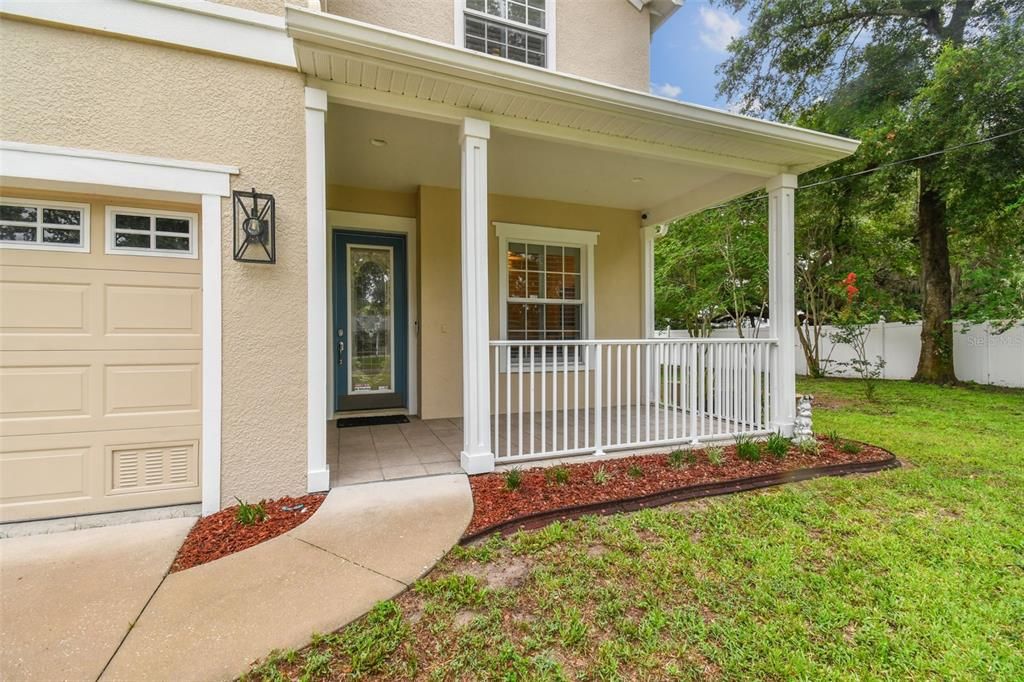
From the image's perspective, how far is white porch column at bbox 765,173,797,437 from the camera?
4.70 m

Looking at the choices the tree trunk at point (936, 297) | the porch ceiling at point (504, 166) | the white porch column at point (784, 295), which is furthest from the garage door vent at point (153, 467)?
the tree trunk at point (936, 297)

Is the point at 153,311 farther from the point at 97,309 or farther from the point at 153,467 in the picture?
the point at 153,467

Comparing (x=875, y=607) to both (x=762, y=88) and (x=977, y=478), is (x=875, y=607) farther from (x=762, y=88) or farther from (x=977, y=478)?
(x=762, y=88)

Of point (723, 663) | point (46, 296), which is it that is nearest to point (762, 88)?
point (723, 663)

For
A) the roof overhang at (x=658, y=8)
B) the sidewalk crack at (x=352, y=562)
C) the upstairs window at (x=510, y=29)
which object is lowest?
the sidewalk crack at (x=352, y=562)

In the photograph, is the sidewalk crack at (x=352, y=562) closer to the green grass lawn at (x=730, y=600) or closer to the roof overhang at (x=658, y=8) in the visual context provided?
the green grass lawn at (x=730, y=600)

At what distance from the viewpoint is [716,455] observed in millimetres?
4016

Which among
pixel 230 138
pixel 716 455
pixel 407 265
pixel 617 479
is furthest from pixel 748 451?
pixel 230 138

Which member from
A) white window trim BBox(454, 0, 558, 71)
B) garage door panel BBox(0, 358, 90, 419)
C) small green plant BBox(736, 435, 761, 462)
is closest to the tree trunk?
small green plant BBox(736, 435, 761, 462)

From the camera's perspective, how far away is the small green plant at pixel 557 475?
3.46 metres

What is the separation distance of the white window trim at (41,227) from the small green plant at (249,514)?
195 cm

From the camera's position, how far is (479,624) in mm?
1928

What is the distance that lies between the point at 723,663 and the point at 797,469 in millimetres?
2750

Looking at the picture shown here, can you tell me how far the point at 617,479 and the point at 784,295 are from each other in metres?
2.87
